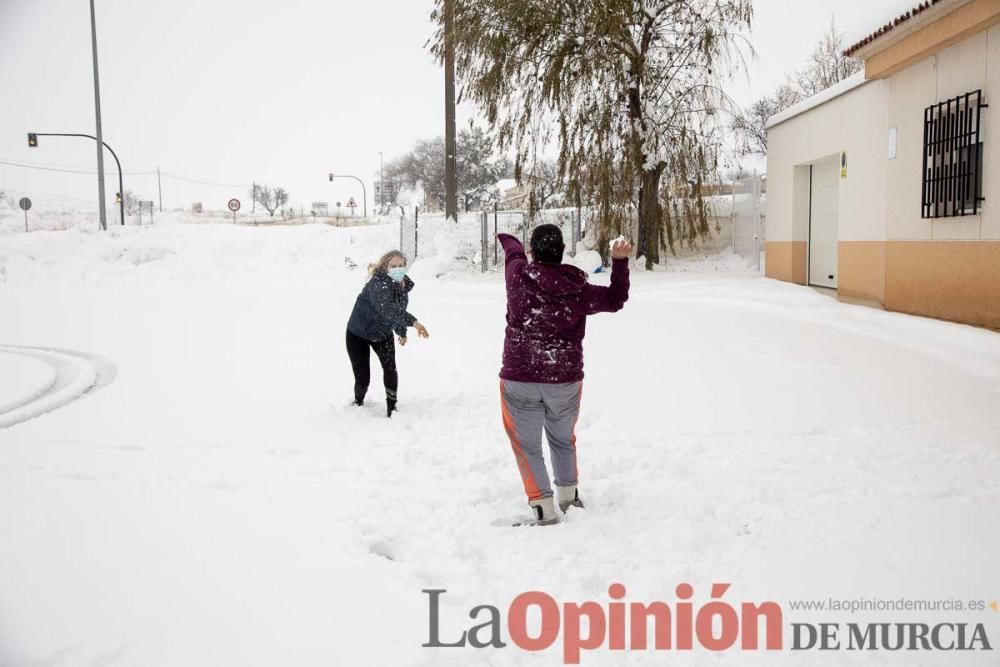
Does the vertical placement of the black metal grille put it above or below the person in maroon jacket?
above

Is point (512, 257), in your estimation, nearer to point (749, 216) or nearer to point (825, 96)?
point (825, 96)

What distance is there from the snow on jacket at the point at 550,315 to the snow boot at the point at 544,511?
642 millimetres

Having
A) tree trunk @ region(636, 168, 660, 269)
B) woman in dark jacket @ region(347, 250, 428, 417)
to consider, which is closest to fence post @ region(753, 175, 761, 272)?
tree trunk @ region(636, 168, 660, 269)

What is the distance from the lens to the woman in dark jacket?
6.68 meters

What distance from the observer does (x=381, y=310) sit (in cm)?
670

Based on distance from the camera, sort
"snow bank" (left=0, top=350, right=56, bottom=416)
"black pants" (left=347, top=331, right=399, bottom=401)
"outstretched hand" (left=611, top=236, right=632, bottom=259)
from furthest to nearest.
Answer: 1. "snow bank" (left=0, top=350, right=56, bottom=416)
2. "black pants" (left=347, top=331, right=399, bottom=401)
3. "outstretched hand" (left=611, top=236, right=632, bottom=259)

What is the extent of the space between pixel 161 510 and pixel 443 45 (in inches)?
739

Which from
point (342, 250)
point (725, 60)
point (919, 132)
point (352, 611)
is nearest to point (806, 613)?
point (352, 611)

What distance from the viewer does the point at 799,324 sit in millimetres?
11195

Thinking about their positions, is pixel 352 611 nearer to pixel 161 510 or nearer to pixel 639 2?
pixel 161 510

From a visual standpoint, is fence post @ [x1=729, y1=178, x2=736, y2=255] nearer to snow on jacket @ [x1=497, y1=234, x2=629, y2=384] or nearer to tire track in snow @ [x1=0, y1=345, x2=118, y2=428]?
tire track in snow @ [x1=0, y1=345, x2=118, y2=428]

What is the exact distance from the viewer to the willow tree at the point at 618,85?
1858cm

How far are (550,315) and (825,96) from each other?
1249cm


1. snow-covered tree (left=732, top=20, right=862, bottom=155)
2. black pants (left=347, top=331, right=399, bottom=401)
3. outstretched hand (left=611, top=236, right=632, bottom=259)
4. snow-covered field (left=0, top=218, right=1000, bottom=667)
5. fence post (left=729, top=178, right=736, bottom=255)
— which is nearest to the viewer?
snow-covered field (left=0, top=218, right=1000, bottom=667)
